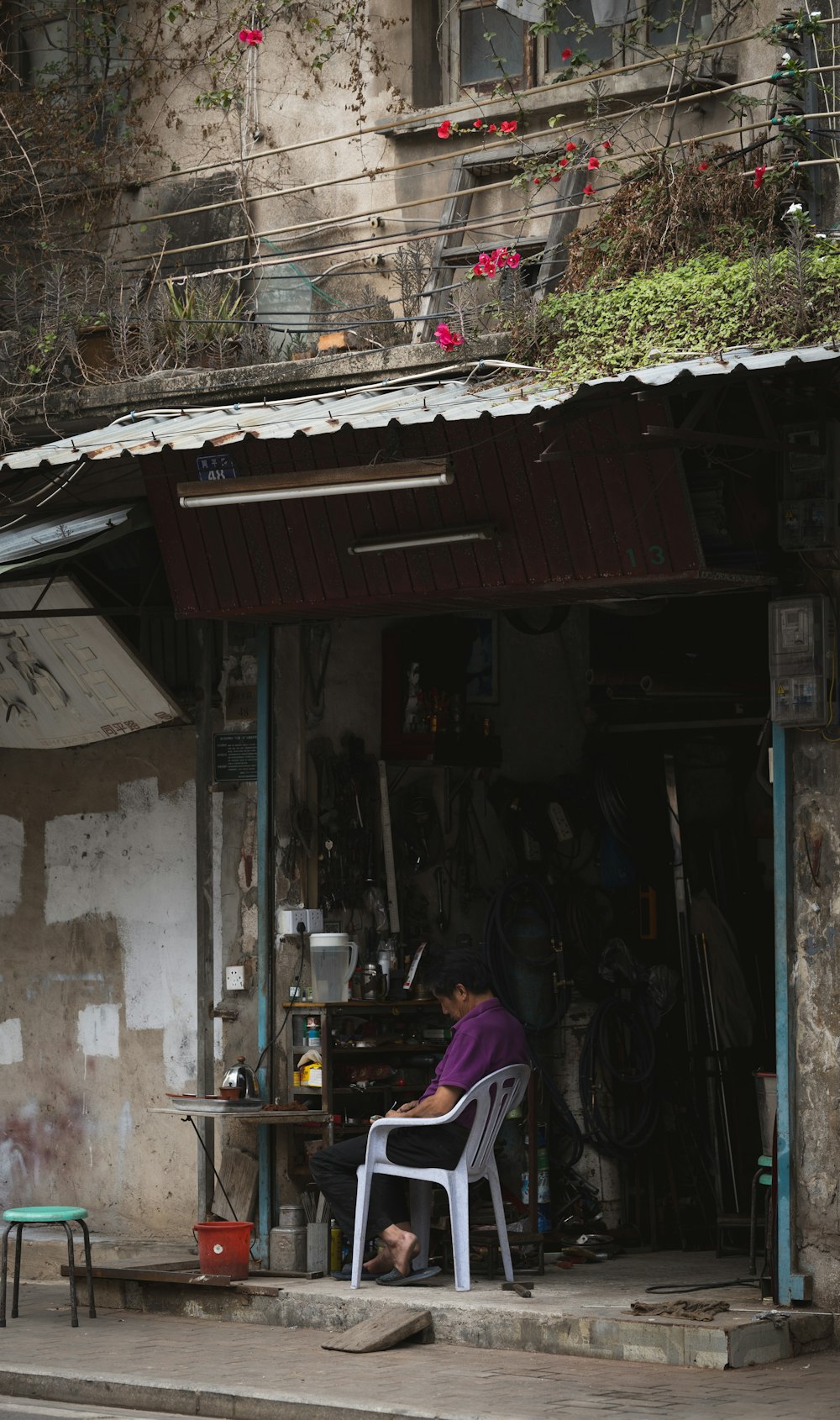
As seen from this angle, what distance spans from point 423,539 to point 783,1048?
2.80m

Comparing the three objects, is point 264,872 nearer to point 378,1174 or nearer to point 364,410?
point 378,1174

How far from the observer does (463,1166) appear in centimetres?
853

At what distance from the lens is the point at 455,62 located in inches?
416

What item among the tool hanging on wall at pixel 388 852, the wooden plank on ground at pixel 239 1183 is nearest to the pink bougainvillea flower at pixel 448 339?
Answer: the tool hanging on wall at pixel 388 852

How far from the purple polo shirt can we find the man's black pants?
128 millimetres

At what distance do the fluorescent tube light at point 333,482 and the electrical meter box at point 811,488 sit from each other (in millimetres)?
1506

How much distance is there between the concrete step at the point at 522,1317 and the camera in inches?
297

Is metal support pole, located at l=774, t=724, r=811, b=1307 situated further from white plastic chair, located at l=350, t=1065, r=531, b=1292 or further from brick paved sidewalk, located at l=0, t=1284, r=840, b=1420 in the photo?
white plastic chair, located at l=350, t=1065, r=531, b=1292

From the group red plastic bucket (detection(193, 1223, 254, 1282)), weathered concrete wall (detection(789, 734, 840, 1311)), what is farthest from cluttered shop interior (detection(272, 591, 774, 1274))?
weathered concrete wall (detection(789, 734, 840, 1311))

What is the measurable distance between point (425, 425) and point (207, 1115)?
3.65 m

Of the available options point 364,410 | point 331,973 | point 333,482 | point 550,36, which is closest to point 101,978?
point 331,973

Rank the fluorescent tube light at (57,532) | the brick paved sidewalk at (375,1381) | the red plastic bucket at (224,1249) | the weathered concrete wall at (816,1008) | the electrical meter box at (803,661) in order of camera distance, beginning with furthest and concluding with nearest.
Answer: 1. the fluorescent tube light at (57,532)
2. the red plastic bucket at (224,1249)
3. the electrical meter box at (803,661)
4. the weathered concrete wall at (816,1008)
5. the brick paved sidewalk at (375,1381)

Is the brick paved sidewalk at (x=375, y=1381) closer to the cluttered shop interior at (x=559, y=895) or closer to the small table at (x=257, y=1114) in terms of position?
the small table at (x=257, y=1114)

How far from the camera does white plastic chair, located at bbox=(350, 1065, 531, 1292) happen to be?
27.9ft
